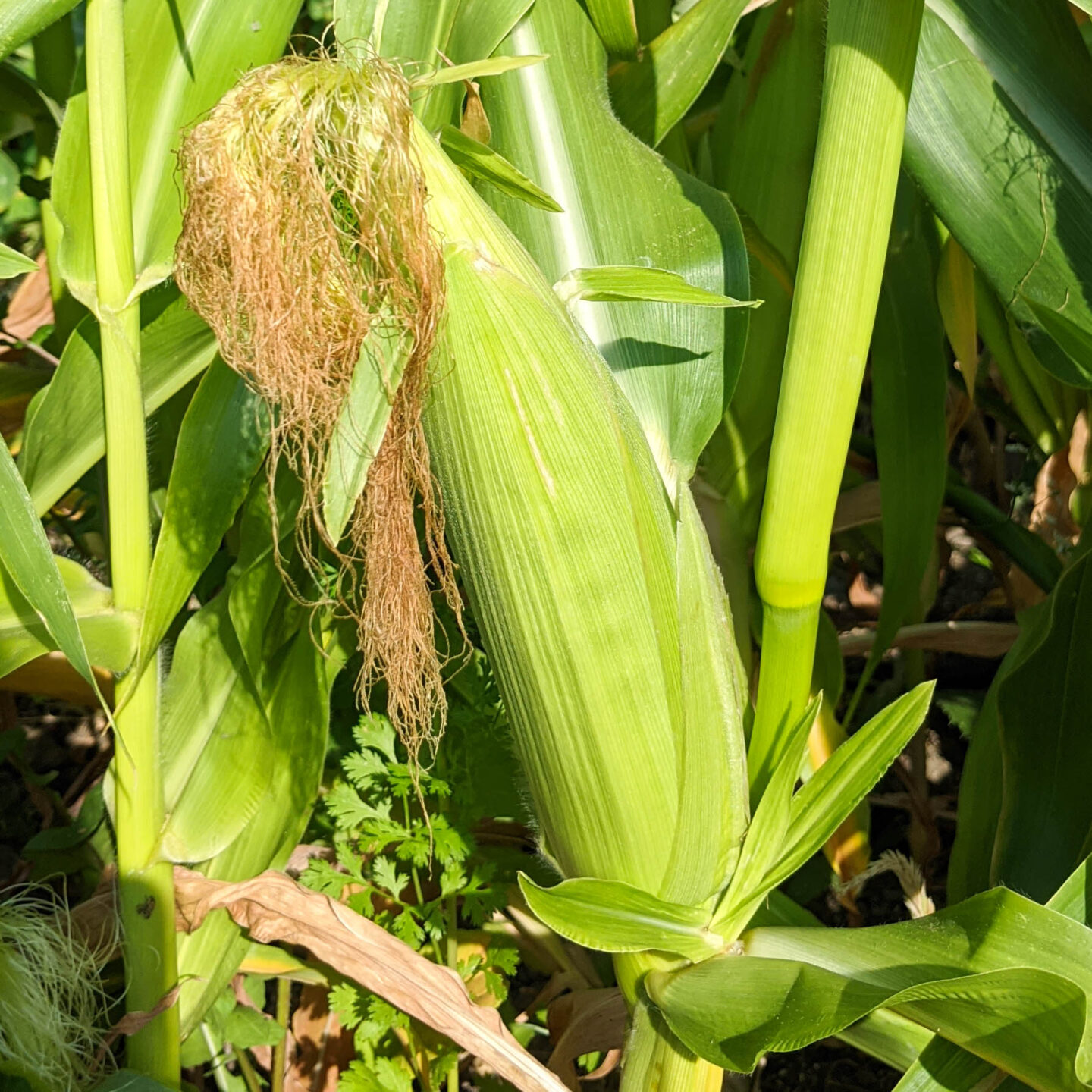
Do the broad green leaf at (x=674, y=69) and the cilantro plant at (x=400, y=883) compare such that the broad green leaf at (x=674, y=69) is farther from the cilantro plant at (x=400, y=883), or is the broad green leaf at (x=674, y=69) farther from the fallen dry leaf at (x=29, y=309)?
the fallen dry leaf at (x=29, y=309)

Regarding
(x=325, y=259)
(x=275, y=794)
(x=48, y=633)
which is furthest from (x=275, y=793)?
(x=325, y=259)

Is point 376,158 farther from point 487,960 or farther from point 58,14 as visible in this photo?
point 487,960

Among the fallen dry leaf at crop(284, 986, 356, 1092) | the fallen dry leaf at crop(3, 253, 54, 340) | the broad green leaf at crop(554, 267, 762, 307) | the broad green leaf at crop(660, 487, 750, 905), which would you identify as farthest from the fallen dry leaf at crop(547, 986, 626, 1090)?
the fallen dry leaf at crop(3, 253, 54, 340)

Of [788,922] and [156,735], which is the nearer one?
[156,735]

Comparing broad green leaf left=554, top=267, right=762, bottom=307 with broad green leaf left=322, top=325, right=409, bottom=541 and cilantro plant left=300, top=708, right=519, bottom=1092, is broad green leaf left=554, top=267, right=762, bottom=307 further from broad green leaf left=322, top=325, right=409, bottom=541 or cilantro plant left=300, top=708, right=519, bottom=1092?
cilantro plant left=300, top=708, right=519, bottom=1092

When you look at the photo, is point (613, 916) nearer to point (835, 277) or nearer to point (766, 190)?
point (835, 277)

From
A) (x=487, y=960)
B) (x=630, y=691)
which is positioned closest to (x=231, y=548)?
(x=487, y=960)
